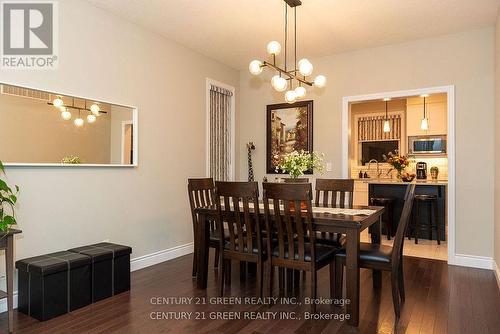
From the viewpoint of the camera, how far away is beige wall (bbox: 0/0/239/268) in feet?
10.0

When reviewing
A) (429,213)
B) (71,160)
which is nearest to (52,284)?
(71,160)

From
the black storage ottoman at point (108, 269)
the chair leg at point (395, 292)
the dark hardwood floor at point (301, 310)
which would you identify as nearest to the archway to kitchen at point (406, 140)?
the dark hardwood floor at point (301, 310)

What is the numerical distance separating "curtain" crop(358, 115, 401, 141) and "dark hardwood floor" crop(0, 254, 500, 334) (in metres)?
4.68

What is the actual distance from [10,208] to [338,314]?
112 inches

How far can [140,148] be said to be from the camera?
3982 mm

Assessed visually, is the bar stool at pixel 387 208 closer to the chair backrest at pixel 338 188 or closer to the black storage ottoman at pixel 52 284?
the chair backrest at pixel 338 188

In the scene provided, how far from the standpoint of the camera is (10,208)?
282 cm

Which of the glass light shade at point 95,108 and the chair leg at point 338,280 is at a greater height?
the glass light shade at point 95,108

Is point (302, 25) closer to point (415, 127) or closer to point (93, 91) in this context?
point (93, 91)

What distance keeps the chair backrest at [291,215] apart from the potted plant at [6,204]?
6.06ft

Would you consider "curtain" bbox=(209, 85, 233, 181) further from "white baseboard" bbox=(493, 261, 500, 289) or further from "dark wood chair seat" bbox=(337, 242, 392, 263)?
"white baseboard" bbox=(493, 261, 500, 289)

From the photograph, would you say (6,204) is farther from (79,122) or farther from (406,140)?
(406,140)

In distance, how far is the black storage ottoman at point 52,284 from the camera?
2.58 meters

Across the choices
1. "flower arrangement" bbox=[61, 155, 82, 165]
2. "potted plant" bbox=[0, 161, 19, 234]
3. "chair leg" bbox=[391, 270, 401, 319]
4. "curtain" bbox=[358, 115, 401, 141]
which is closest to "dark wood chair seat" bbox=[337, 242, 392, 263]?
"chair leg" bbox=[391, 270, 401, 319]
